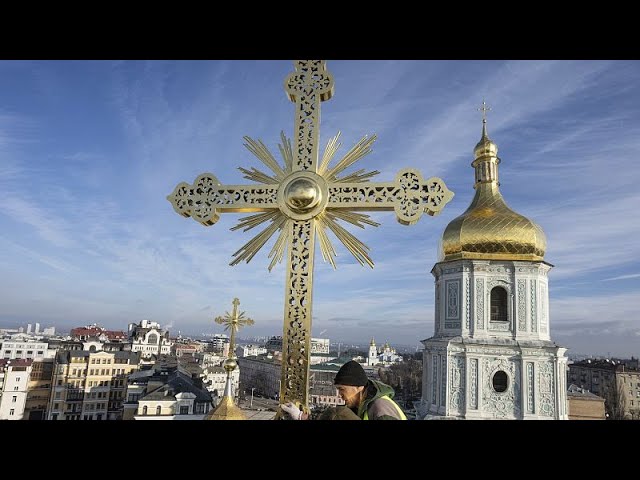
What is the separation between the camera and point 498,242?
17.3 m

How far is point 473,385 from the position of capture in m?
16.2

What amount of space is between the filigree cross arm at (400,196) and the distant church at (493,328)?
14.4m

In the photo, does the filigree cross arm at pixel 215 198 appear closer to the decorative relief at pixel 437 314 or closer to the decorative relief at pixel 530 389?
the decorative relief at pixel 530 389

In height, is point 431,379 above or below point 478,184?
below

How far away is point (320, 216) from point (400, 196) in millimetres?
618

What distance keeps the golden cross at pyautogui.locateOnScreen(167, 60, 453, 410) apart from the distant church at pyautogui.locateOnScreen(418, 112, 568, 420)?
569 inches

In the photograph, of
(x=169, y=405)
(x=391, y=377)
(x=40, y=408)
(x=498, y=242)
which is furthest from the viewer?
(x=391, y=377)

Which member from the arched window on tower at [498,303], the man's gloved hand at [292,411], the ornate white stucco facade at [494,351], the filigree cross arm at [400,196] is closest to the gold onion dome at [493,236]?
the ornate white stucco facade at [494,351]

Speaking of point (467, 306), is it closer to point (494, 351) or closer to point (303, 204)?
point (494, 351)

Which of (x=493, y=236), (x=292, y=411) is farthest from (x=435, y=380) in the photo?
(x=292, y=411)

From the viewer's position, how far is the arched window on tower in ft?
56.7
